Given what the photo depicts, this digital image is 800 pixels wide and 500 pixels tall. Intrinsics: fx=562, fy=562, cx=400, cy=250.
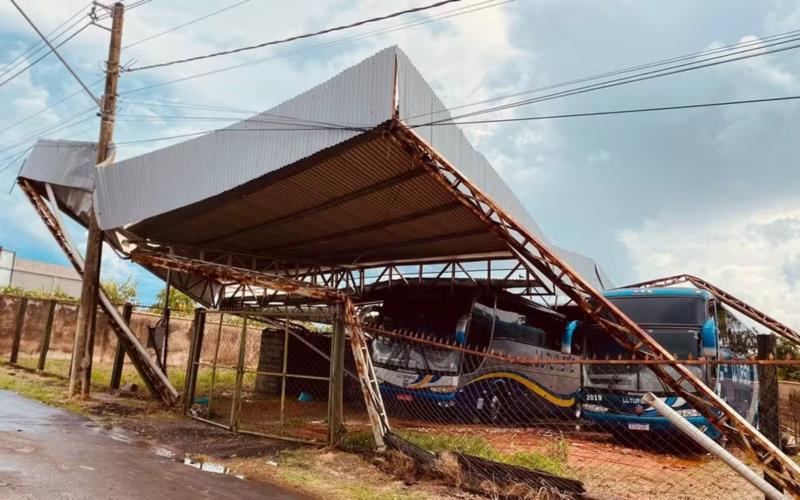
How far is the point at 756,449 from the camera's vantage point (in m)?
5.90

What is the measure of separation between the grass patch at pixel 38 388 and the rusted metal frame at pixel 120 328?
155cm

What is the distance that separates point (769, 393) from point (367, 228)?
871cm

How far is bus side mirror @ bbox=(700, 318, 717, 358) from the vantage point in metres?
9.45

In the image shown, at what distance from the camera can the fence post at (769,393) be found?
5.99m

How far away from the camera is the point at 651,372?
33.7ft

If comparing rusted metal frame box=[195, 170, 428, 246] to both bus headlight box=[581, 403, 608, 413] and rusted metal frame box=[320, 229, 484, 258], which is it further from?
bus headlight box=[581, 403, 608, 413]

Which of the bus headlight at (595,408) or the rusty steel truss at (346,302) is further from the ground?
the rusty steel truss at (346,302)

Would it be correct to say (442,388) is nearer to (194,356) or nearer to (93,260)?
(194,356)

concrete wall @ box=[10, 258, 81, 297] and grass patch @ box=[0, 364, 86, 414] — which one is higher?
concrete wall @ box=[10, 258, 81, 297]

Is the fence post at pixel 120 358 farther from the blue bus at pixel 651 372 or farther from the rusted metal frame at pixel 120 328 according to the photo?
the blue bus at pixel 651 372

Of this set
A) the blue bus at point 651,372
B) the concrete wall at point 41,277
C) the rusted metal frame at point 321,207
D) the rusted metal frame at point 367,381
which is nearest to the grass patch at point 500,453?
the rusted metal frame at point 367,381

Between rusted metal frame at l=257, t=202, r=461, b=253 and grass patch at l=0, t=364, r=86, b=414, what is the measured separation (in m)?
6.14

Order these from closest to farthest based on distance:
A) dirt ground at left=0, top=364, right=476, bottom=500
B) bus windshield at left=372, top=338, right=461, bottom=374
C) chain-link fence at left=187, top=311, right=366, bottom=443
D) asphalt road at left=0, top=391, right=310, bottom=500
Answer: asphalt road at left=0, top=391, right=310, bottom=500 → dirt ground at left=0, top=364, right=476, bottom=500 → chain-link fence at left=187, top=311, right=366, bottom=443 → bus windshield at left=372, top=338, right=461, bottom=374

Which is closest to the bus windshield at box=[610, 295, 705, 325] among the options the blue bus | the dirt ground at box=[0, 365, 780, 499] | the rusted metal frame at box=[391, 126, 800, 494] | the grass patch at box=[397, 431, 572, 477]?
the blue bus
